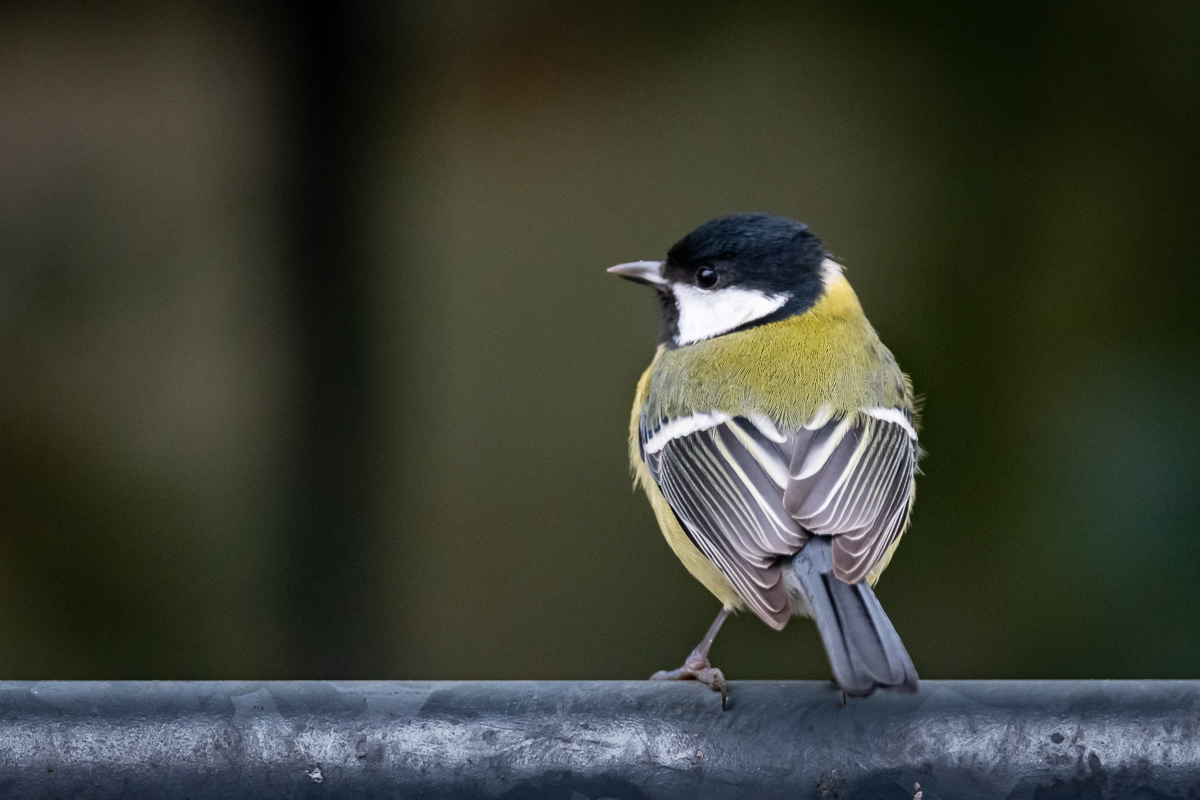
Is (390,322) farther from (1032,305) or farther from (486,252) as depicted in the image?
(1032,305)

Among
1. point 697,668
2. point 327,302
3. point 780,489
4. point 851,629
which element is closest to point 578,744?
point 851,629

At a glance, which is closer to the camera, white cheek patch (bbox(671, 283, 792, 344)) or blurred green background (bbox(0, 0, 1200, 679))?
white cheek patch (bbox(671, 283, 792, 344))

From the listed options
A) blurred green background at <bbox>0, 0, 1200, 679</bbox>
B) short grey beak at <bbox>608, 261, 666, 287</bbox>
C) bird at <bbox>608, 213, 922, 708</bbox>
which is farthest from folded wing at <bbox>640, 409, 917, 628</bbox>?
blurred green background at <bbox>0, 0, 1200, 679</bbox>

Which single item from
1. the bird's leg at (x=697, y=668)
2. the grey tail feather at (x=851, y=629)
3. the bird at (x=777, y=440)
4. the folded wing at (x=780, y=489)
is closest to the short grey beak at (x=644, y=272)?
the bird at (x=777, y=440)

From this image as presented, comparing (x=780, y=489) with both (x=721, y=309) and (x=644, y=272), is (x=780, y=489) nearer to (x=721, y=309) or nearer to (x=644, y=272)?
(x=721, y=309)

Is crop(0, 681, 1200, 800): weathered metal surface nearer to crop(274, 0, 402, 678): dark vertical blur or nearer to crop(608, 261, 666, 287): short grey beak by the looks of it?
crop(608, 261, 666, 287): short grey beak

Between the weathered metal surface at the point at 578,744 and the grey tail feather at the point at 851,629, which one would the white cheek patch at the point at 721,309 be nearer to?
the grey tail feather at the point at 851,629
